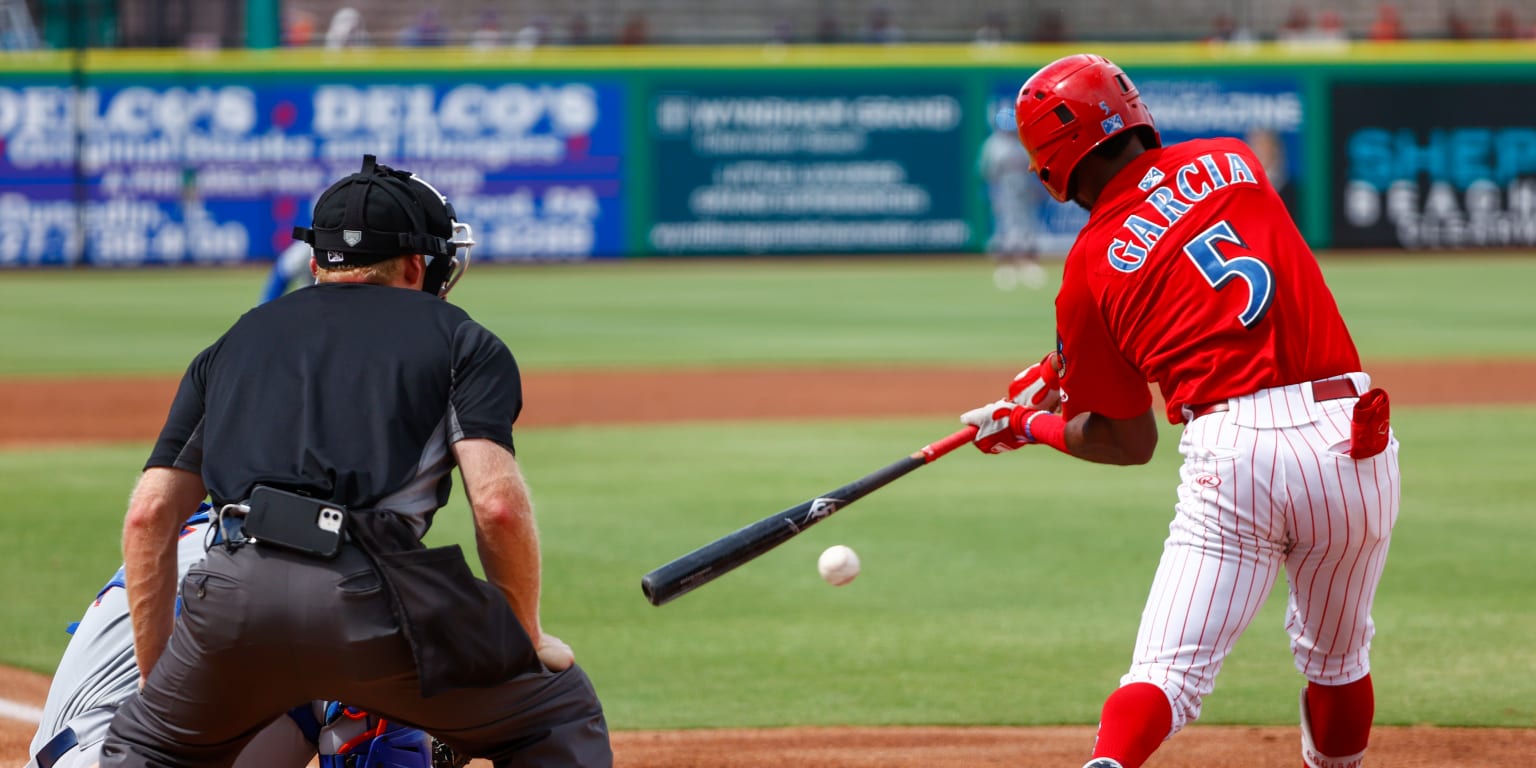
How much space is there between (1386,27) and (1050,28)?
5189mm

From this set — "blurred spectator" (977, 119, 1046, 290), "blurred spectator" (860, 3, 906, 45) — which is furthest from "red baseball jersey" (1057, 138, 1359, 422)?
"blurred spectator" (860, 3, 906, 45)

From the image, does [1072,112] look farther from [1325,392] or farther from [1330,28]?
[1330,28]

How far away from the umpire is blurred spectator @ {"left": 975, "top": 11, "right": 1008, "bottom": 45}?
26.3 meters

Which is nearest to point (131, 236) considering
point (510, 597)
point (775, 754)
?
point (775, 754)

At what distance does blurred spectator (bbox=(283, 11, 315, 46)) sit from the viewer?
27.5 metres

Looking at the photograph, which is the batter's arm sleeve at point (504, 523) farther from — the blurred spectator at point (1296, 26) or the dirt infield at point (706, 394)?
the blurred spectator at point (1296, 26)

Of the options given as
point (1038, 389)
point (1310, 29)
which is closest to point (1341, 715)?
point (1038, 389)

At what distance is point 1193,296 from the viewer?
3852 mm

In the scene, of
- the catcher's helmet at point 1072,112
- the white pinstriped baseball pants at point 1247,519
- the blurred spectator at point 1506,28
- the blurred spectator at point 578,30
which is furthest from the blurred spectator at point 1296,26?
the white pinstriped baseball pants at point 1247,519

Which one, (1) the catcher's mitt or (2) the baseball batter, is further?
(1) the catcher's mitt

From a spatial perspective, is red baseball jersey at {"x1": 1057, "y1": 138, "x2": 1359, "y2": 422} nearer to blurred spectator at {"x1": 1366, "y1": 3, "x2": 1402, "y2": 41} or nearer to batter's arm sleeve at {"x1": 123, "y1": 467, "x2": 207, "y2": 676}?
batter's arm sleeve at {"x1": 123, "y1": 467, "x2": 207, "y2": 676}

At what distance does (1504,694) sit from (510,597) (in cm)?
393

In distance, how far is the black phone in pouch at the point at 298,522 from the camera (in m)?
3.14

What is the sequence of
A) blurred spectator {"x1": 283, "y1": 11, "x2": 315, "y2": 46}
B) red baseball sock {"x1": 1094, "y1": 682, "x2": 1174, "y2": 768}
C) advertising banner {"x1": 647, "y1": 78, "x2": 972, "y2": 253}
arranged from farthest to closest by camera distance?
blurred spectator {"x1": 283, "y1": 11, "x2": 315, "y2": 46}
advertising banner {"x1": 647, "y1": 78, "x2": 972, "y2": 253}
red baseball sock {"x1": 1094, "y1": 682, "x2": 1174, "y2": 768}
